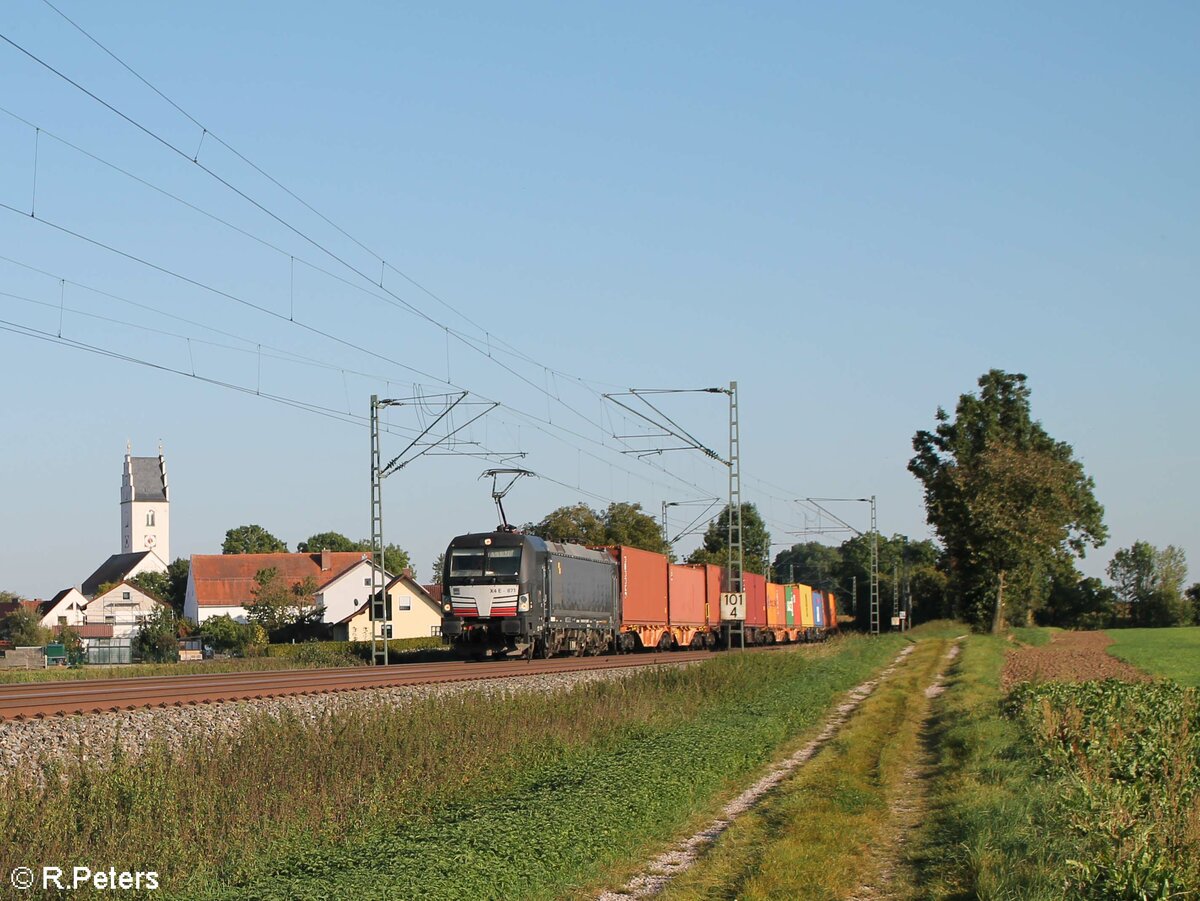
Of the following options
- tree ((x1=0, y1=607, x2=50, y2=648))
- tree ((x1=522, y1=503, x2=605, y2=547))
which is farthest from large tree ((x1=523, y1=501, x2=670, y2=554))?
tree ((x1=0, y1=607, x2=50, y2=648))

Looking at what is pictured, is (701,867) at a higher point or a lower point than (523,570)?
lower

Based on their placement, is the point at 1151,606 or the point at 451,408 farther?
the point at 1151,606

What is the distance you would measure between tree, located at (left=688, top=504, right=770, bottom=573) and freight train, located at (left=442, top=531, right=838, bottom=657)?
132ft

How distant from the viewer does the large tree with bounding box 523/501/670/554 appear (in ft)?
321

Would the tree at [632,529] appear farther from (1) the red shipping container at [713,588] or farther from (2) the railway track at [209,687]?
(2) the railway track at [209,687]

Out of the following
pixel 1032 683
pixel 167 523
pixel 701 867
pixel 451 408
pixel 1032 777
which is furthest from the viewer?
pixel 167 523

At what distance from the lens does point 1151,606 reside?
11738 centimetres

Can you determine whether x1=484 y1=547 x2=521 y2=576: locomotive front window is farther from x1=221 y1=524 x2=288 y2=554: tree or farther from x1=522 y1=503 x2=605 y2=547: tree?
x1=221 y1=524 x2=288 y2=554: tree

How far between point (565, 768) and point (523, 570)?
22.1m

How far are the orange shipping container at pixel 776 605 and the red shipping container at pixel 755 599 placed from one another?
169 cm

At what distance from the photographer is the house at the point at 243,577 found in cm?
10050

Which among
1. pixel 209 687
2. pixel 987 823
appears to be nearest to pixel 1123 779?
pixel 987 823

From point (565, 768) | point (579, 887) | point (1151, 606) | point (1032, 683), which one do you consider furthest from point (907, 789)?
point (1151, 606)

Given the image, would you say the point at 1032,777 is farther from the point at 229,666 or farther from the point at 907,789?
the point at 229,666
